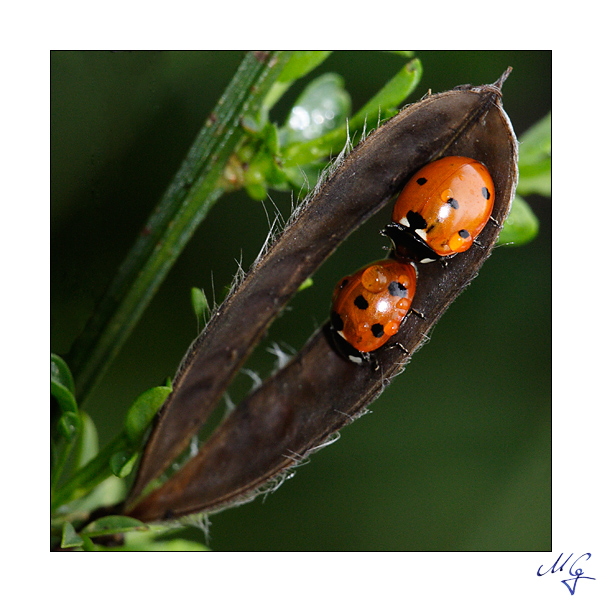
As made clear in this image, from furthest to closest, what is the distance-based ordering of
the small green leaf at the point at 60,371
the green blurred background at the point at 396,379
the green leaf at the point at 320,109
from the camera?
the green blurred background at the point at 396,379 → the green leaf at the point at 320,109 → the small green leaf at the point at 60,371

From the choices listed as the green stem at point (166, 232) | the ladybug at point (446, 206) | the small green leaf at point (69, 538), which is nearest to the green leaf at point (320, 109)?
the green stem at point (166, 232)

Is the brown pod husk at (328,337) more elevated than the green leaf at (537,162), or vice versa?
the green leaf at (537,162)

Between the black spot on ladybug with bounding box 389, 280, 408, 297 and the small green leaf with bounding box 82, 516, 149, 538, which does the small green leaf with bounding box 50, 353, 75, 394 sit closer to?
the small green leaf with bounding box 82, 516, 149, 538

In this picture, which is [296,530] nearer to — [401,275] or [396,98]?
[401,275]

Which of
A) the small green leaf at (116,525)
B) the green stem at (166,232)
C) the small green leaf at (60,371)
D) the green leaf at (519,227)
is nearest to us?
the small green leaf at (116,525)

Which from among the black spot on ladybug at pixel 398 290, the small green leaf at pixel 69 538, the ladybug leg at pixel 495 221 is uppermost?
the ladybug leg at pixel 495 221

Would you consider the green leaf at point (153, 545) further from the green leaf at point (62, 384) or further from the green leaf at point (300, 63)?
the green leaf at point (300, 63)

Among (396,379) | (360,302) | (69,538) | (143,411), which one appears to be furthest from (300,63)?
(396,379)
